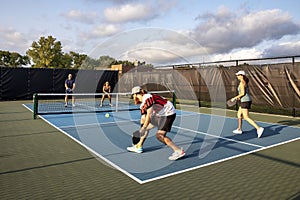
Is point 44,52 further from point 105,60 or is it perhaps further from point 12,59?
point 12,59

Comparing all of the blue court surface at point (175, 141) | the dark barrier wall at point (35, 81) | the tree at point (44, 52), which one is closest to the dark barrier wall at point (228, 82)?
the blue court surface at point (175, 141)

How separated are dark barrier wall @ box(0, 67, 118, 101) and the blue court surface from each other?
12.1 metres

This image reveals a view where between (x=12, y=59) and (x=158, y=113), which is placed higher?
(x=12, y=59)

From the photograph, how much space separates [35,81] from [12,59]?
131 ft

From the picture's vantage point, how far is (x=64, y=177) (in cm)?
389

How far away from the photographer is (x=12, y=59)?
2109 inches

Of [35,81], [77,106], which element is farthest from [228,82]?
[35,81]

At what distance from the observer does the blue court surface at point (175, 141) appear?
4.42 metres

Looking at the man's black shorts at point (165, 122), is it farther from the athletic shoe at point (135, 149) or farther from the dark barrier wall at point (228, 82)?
the dark barrier wall at point (228, 82)

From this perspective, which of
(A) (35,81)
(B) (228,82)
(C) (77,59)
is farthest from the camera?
(C) (77,59)

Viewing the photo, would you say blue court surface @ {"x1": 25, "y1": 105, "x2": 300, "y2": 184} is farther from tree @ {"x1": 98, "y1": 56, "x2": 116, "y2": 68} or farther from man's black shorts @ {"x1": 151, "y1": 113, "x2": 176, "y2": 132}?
tree @ {"x1": 98, "y1": 56, "x2": 116, "y2": 68}

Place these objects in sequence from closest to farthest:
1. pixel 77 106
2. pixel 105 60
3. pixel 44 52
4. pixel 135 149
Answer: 1. pixel 135 149
2. pixel 77 106
3. pixel 105 60
4. pixel 44 52

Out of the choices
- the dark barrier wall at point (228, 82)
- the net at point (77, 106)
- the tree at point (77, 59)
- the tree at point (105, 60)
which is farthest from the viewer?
the tree at point (77, 59)

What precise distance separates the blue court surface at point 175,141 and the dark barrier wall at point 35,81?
1209 centimetres
